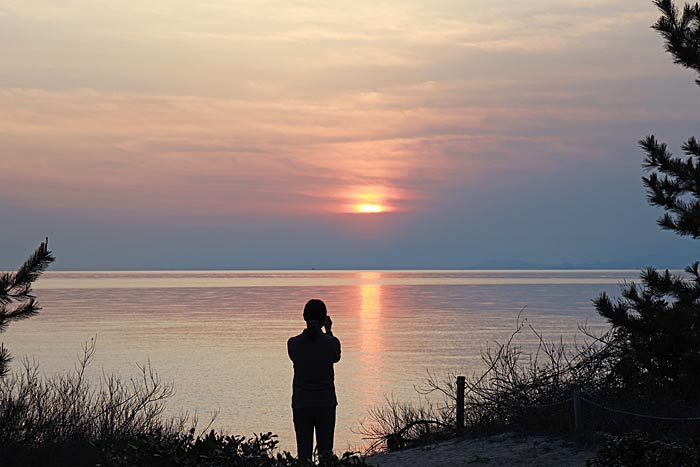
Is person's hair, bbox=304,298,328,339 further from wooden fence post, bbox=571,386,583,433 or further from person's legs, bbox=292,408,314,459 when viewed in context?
wooden fence post, bbox=571,386,583,433

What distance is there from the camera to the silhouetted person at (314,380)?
32.8 feet

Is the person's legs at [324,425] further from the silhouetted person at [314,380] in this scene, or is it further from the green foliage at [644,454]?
the green foliage at [644,454]

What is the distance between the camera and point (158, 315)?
260ft

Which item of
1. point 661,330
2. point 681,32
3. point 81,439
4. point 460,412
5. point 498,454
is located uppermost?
point 681,32

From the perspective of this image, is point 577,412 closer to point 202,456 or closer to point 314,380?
point 314,380

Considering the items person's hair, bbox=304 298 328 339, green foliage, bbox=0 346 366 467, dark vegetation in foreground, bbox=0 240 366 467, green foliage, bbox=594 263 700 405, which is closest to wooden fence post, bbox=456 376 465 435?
green foliage, bbox=594 263 700 405

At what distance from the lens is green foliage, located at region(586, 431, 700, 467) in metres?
8.91

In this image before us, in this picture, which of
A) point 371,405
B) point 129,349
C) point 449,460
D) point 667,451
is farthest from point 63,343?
point 667,451

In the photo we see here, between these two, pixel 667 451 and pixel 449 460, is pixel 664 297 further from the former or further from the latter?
pixel 667 451

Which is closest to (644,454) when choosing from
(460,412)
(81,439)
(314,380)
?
(314,380)

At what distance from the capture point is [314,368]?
10.0 metres

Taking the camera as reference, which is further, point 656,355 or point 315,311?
point 656,355

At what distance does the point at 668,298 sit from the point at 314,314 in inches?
281

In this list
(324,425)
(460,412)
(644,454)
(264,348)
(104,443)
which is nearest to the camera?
(644,454)
